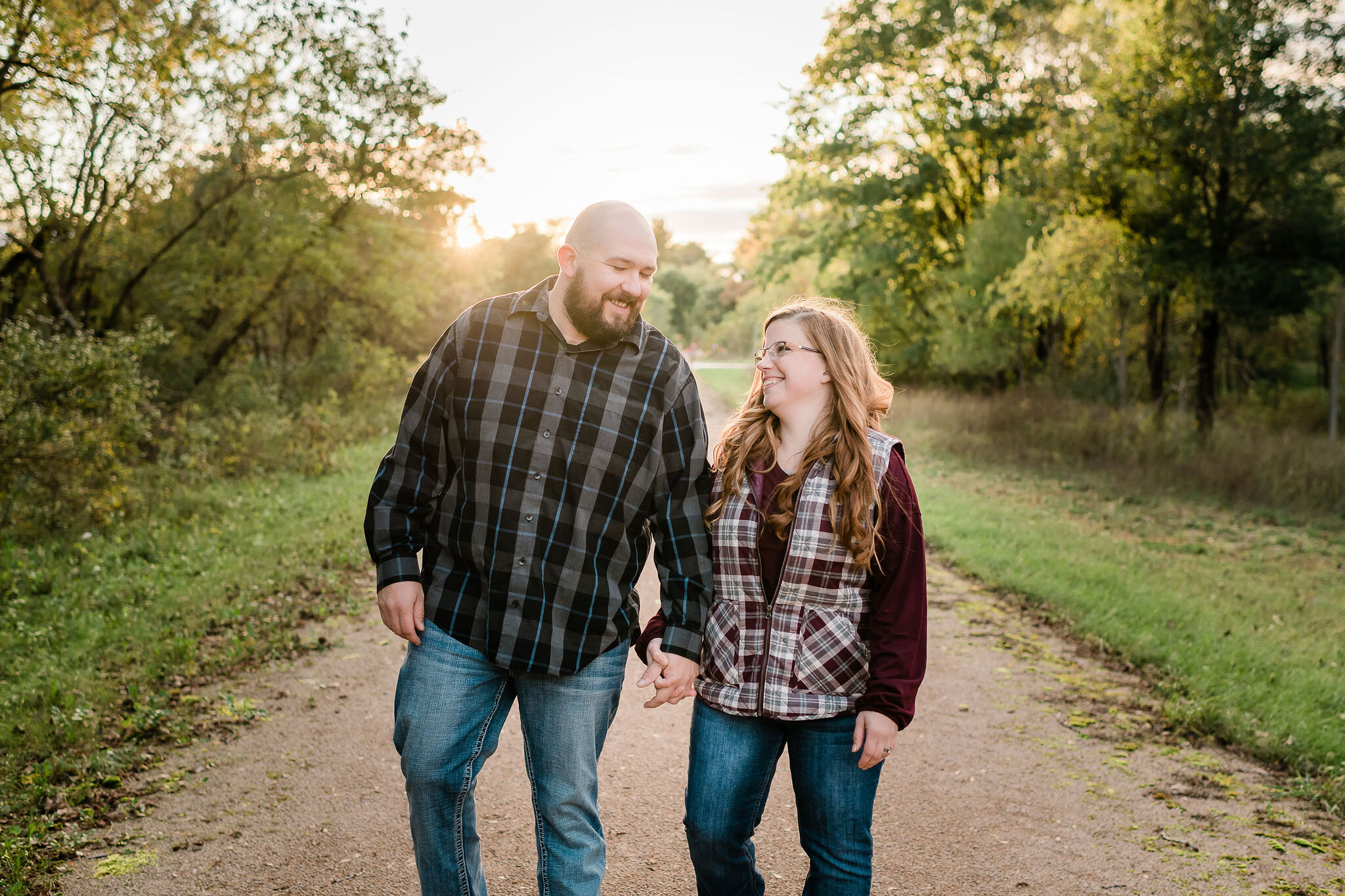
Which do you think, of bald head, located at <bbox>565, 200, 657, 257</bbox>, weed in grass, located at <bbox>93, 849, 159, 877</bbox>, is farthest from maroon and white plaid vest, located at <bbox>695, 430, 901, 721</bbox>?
weed in grass, located at <bbox>93, 849, 159, 877</bbox>

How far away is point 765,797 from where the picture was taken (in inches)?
98.4

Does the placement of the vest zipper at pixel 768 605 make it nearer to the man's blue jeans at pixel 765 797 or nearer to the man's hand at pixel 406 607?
the man's blue jeans at pixel 765 797

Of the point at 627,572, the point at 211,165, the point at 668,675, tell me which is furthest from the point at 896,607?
the point at 211,165

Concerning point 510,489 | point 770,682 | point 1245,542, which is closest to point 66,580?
point 510,489

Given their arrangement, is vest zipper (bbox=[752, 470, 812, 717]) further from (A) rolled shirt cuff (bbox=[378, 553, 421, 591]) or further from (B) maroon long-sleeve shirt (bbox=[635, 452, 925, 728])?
(A) rolled shirt cuff (bbox=[378, 553, 421, 591])

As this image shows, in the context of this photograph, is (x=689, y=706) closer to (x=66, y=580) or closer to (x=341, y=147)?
(x=66, y=580)

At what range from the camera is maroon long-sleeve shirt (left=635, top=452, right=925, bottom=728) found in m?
2.32

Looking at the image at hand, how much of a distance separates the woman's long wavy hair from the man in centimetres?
13

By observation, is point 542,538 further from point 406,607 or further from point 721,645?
point 721,645

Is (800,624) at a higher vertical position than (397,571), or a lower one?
lower

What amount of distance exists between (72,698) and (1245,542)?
11722 mm

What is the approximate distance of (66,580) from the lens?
23.7ft

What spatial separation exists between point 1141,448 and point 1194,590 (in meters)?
9.25

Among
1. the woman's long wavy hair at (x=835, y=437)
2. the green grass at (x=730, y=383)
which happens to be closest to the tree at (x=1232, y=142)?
the green grass at (x=730, y=383)
